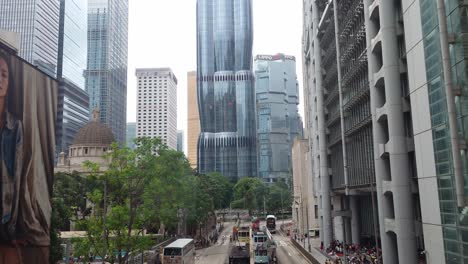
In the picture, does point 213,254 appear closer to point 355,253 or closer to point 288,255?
point 288,255

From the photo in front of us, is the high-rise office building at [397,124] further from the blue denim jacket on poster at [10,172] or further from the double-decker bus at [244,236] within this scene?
the blue denim jacket on poster at [10,172]

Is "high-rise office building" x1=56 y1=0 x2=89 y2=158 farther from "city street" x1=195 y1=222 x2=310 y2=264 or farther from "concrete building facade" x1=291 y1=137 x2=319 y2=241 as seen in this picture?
"city street" x1=195 y1=222 x2=310 y2=264

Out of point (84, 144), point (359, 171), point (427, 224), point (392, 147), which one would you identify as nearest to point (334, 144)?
point (359, 171)

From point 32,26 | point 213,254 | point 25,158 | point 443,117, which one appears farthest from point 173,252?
point 32,26

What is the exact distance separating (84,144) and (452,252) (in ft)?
242

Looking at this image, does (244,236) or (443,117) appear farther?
(244,236)

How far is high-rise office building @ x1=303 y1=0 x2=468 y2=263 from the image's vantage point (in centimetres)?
2220

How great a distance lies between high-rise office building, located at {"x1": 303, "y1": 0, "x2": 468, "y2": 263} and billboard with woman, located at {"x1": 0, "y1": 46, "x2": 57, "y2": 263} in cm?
2225

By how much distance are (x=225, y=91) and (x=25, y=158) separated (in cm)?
15219

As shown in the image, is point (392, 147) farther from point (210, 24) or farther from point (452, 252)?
point (210, 24)

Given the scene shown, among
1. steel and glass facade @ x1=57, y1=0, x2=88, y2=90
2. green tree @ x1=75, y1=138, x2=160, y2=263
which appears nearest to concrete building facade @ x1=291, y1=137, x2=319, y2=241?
A: green tree @ x1=75, y1=138, x2=160, y2=263

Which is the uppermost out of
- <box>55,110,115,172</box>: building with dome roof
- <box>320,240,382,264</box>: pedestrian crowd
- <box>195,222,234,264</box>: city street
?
<box>55,110,115,172</box>: building with dome roof

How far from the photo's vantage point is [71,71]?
147 m

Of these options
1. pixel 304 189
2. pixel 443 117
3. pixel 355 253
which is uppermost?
pixel 443 117
